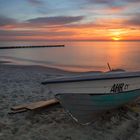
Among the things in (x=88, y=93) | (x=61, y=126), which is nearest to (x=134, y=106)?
(x=88, y=93)

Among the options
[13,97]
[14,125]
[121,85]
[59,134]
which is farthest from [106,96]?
[13,97]

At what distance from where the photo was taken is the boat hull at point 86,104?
791 centimetres

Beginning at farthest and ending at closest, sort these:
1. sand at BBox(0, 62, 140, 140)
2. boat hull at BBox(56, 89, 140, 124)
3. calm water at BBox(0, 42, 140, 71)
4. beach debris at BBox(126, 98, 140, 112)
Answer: calm water at BBox(0, 42, 140, 71) < beach debris at BBox(126, 98, 140, 112) < boat hull at BBox(56, 89, 140, 124) < sand at BBox(0, 62, 140, 140)

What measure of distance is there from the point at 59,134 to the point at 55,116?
1.42 metres

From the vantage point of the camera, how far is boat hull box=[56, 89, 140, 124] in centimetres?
791

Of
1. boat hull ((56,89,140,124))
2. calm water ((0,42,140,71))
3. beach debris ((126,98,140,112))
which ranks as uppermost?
boat hull ((56,89,140,124))

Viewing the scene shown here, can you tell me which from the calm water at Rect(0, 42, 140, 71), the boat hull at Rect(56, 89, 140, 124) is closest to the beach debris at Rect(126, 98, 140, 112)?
the boat hull at Rect(56, 89, 140, 124)

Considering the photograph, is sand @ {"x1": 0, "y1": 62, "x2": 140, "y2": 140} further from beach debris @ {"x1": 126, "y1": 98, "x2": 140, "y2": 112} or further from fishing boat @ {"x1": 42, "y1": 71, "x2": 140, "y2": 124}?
fishing boat @ {"x1": 42, "y1": 71, "x2": 140, "y2": 124}

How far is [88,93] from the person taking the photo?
834 cm

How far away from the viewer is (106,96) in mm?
8625

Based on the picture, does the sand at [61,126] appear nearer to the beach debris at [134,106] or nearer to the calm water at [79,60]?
the beach debris at [134,106]

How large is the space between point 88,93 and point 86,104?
1.31 feet

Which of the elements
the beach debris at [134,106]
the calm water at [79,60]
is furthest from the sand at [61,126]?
the calm water at [79,60]

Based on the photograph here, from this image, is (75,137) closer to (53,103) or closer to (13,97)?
(53,103)
